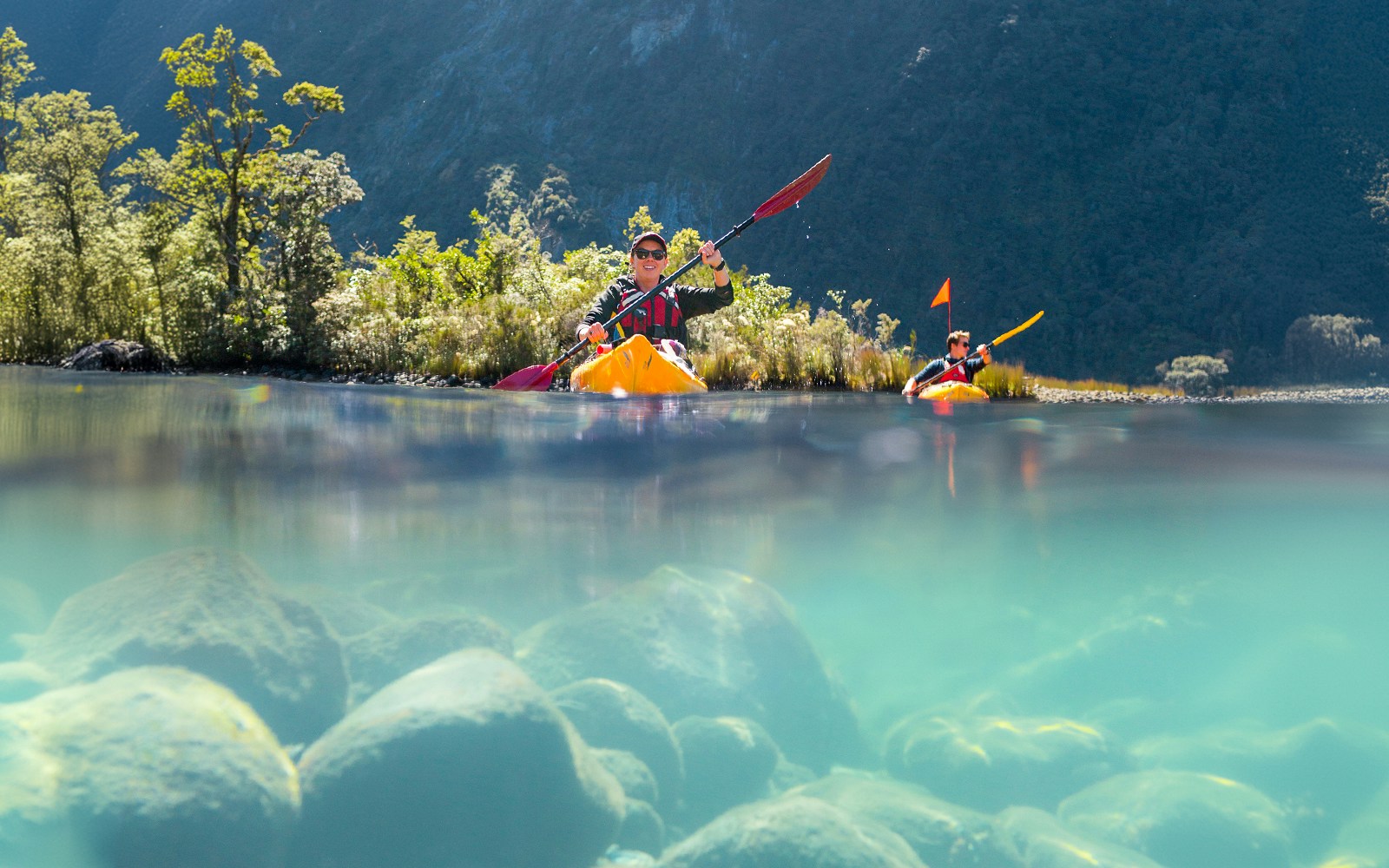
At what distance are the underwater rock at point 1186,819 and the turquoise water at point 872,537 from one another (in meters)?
0.38

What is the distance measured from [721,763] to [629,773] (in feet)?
1.05

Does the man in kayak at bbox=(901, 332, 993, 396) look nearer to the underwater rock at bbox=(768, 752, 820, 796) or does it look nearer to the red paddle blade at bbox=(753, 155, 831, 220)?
the red paddle blade at bbox=(753, 155, 831, 220)

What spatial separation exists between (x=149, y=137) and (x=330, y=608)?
90.7m

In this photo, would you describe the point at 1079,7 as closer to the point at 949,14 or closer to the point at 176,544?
the point at 949,14

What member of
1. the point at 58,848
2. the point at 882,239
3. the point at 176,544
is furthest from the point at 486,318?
the point at 882,239

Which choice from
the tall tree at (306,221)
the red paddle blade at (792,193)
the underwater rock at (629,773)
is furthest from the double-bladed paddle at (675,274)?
the tall tree at (306,221)

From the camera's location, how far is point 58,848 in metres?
2.40

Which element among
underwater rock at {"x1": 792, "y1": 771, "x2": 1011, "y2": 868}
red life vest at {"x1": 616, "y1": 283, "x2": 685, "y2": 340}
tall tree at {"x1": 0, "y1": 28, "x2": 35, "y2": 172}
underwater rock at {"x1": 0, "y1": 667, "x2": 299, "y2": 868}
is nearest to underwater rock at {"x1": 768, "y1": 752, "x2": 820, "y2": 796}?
underwater rock at {"x1": 792, "y1": 771, "x2": 1011, "y2": 868}

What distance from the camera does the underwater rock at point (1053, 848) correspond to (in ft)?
8.56

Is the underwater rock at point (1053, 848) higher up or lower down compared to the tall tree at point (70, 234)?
lower down

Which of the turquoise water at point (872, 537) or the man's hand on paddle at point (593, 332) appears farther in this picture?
the man's hand on paddle at point (593, 332)

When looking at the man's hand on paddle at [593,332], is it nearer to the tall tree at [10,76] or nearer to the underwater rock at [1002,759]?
the underwater rock at [1002,759]

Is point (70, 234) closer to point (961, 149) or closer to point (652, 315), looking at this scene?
point (652, 315)

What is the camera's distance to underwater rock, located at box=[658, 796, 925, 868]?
8.32 feet
